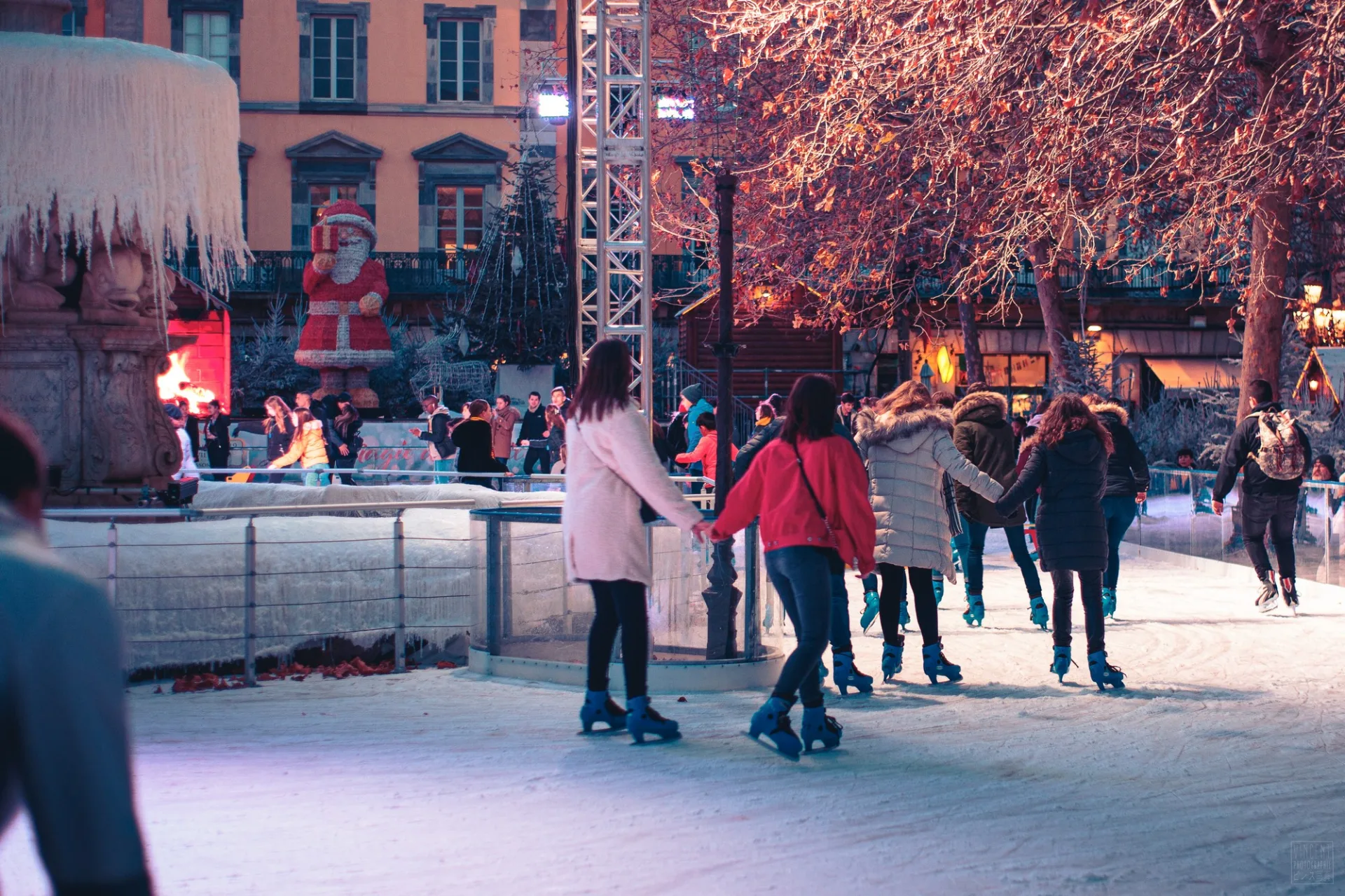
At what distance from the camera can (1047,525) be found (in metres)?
8.86

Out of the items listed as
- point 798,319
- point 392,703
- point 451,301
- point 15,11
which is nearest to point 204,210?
point 15,11

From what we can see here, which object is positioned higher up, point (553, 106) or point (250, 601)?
point (553, 106)

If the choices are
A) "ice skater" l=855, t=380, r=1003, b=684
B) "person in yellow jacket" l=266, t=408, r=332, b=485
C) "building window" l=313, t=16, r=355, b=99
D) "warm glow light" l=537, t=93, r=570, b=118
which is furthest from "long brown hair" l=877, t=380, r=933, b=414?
"building window" l=313, t=16, r=355, b=99

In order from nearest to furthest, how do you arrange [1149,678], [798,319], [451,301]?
[1149,678], [798,319], [451,301]

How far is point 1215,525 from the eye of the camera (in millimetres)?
15773

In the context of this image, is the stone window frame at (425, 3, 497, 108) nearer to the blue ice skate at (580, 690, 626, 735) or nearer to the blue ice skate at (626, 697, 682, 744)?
the blue ice skate at (580, 690, 626, 735)

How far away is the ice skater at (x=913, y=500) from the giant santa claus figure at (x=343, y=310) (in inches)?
928

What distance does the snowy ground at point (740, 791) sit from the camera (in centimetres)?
502

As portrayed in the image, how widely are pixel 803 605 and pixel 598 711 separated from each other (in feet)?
4.01

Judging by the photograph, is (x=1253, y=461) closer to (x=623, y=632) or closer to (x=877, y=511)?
(x=877, y=511)

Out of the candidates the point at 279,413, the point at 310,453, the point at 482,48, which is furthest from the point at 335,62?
the point at 310,453

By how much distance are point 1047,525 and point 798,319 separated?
18697 mm

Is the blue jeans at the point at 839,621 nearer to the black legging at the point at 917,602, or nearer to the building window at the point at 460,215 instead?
the black legging at the point at 917,602

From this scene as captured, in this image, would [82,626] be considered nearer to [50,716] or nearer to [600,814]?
[50,716]
